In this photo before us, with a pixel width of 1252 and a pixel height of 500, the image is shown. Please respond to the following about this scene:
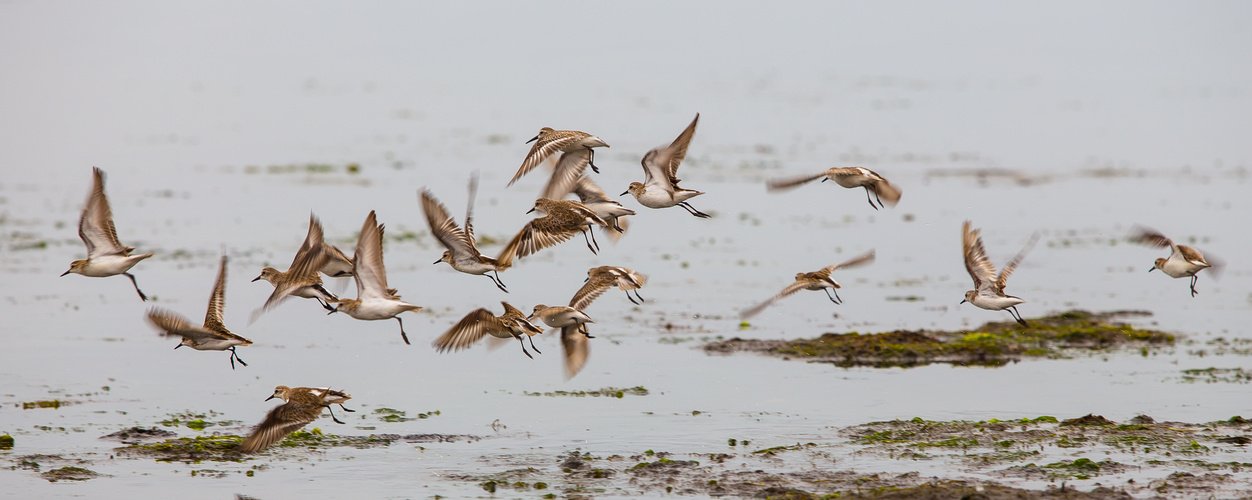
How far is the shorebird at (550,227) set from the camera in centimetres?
1259

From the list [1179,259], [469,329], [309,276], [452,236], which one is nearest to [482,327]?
[469,329]

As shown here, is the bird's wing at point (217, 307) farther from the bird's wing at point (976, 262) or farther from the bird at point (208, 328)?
the bird's wing at point (976, 262)

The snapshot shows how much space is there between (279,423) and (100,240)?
2.57 metres

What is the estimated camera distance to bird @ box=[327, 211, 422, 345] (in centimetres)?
1214

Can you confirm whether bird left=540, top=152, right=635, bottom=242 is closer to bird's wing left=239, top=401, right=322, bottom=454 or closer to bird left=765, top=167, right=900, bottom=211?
bird left=765, top=167, right=900, bottom=211

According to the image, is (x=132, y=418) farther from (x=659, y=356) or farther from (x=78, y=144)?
(x=78, y=144)

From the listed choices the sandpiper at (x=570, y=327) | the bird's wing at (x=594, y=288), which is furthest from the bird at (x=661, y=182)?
the sandpiper at (x=570, y=327)

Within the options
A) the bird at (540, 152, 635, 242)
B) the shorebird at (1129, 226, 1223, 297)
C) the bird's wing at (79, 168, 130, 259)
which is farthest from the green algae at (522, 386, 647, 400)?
the shorebird at (1129, 226, 1223, 297)

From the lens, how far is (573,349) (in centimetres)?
1349

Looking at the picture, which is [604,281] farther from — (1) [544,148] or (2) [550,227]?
(1) [544,148]

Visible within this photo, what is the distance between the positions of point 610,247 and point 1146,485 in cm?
1411

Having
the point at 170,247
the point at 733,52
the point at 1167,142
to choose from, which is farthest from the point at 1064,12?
the point at 170,247

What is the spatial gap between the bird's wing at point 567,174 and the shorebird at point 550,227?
1047 mm

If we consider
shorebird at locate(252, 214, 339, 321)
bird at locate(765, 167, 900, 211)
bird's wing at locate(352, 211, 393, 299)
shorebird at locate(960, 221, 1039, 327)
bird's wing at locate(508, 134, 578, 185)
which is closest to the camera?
bird's wing at locate(352, 211, 393, 299)
